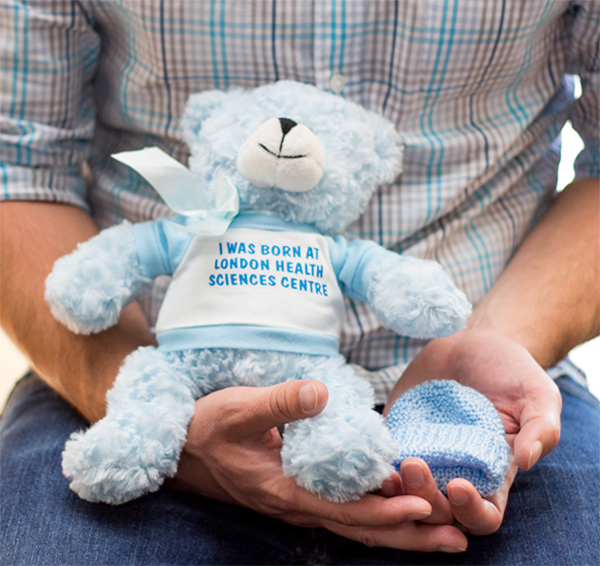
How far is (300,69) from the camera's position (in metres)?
0.73

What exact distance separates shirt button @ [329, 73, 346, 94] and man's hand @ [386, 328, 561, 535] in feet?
1.26

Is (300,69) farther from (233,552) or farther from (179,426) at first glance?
(233,552)

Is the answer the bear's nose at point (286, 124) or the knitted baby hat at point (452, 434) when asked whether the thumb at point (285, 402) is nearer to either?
the knitted baby hat at point (452, 434)

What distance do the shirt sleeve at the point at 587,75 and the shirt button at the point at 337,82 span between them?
0.38 meters

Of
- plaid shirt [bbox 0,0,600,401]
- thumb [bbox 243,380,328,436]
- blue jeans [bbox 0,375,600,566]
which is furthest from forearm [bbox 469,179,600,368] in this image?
thumb [bbox 243,380,328,436]

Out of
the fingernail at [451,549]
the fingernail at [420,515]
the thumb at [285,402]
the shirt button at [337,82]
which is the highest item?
the shirt button at [337,82]

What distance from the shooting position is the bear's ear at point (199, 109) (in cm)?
65

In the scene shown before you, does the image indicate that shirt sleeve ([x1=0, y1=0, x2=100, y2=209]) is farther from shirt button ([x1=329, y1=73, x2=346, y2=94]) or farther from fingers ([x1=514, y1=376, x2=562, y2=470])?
fingers ([x1=514, y1=376, x2=562, y2=470])

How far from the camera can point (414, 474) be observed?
512mm

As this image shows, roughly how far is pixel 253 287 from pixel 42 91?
49cm

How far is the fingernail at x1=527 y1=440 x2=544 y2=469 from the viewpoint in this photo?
0.52 m

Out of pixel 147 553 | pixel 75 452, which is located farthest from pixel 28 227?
pixel 147 553

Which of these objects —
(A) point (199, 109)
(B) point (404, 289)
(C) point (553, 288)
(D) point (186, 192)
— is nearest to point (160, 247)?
(D) point (186, 192)

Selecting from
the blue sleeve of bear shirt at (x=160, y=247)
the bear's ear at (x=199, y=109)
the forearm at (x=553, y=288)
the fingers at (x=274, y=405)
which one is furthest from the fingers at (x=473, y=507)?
the bear's ear at (x=199, y=109)
